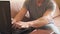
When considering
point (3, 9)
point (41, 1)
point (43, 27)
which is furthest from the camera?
point (41, 1)

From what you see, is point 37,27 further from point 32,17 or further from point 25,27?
point 32,17

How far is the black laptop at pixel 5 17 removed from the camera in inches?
39.1

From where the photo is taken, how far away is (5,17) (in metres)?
1.02

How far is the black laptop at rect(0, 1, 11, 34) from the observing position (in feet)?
3.26

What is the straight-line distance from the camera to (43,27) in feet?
3.76

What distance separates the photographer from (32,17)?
140 centimetres

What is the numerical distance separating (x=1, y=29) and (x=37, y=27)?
29 cm

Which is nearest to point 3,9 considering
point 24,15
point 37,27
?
point 37,27

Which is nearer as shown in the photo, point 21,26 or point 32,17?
point 21,26

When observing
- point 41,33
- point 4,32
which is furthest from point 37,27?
point 4,32

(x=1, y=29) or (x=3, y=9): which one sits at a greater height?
(x=3, y=9)

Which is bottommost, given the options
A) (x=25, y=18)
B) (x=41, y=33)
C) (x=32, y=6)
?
(x=41, y=33)

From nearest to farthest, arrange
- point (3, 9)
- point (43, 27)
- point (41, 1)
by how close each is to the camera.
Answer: point (3, 9)
point (43, 27)
point (41, 1)

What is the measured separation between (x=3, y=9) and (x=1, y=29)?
0.53 feet
